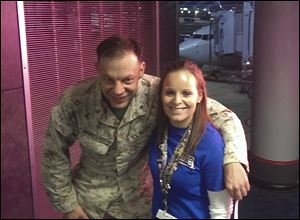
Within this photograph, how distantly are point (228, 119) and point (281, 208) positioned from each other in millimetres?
1302

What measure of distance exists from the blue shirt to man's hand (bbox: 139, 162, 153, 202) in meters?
0.16

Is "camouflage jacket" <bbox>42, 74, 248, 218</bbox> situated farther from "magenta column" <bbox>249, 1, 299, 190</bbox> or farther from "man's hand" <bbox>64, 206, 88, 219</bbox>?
"magenta column" <bbox>249, 1, 299, 190</bbox>

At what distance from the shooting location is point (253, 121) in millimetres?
2242

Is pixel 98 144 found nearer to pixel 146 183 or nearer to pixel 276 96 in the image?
pixel 146 183

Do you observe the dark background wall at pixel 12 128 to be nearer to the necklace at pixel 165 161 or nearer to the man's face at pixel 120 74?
the man's face at pixel 120 74

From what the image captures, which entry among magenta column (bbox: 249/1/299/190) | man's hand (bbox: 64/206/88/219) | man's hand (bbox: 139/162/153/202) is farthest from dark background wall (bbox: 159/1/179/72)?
man's hand (bbox: 64/206/88/219)

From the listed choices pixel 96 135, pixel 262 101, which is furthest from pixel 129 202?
pixel 262 101

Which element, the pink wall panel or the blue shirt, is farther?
the pink wall panel

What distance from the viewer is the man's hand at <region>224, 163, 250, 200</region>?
0.79m

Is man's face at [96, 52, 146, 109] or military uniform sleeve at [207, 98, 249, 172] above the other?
man's face at [96, 52, 146, 109]

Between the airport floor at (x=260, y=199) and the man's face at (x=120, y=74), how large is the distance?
1.69 ft

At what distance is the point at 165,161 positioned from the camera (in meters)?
0.86

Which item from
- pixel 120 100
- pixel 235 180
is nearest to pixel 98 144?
pixel 120 100

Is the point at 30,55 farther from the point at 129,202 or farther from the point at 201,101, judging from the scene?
the point at 201,101
